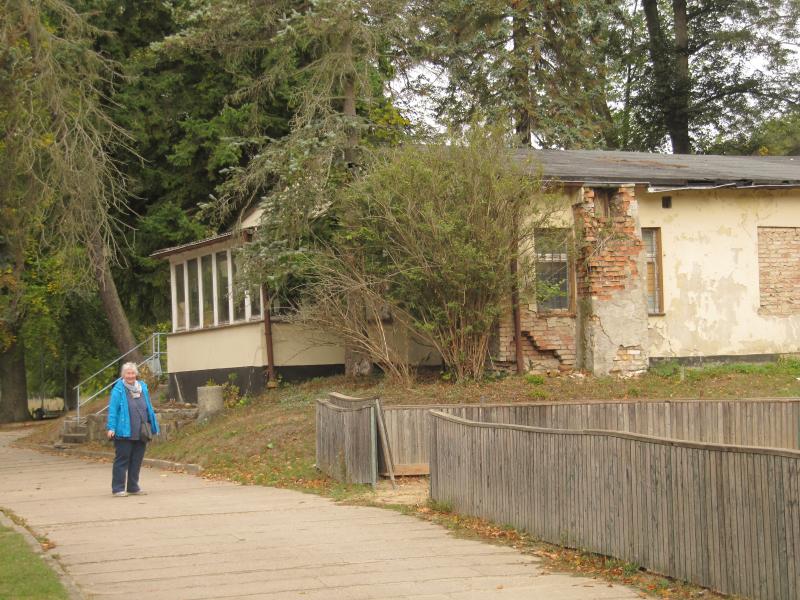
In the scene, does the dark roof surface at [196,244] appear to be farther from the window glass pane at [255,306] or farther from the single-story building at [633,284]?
the window glass pane at [255,306]

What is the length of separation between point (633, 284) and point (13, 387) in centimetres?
2677

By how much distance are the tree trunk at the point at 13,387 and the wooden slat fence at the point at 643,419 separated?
27970 millimetres

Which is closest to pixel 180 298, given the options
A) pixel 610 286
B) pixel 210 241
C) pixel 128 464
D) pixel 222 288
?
pixel 222 288

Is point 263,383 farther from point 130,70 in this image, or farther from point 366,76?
point 130,70

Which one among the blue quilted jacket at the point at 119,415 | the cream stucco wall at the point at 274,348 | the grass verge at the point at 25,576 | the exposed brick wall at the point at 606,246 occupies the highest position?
the exposed brick wall at the point at 606,246

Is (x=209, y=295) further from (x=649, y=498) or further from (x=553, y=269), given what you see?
(x=649, y=498)

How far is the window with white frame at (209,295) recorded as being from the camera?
26.2 meters

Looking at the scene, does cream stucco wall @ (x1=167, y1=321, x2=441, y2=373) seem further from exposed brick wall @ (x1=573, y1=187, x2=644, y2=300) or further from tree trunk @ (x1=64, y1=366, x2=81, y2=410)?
tree trunk @ (x1=64, y1=366, x2=81, y2=410)

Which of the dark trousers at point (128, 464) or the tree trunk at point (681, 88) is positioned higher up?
the tree trunk at point (681, 88)

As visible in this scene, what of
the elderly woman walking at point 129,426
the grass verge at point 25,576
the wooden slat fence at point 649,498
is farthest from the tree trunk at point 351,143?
the grass verge at point 25,576

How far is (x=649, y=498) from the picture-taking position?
376 inches

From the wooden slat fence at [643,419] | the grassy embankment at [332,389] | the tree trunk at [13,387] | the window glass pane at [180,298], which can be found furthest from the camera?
the tree trunk at [13,387]

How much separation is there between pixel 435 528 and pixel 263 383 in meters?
13.8

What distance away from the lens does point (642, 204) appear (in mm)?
24125
